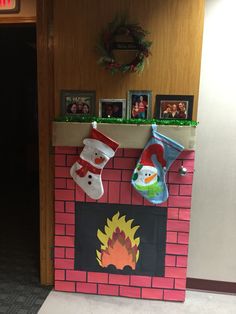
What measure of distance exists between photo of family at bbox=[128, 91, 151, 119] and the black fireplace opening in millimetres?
595

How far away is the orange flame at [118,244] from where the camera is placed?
2051 millimetres

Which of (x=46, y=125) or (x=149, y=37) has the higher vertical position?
(x=149, y=37)

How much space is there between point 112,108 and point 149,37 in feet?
1.59

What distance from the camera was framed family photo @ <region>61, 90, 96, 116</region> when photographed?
6.49ft

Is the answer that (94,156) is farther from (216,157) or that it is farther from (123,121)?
(216,157)

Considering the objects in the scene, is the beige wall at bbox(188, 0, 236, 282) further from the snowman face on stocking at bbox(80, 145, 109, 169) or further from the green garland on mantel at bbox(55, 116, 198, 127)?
the snowman face on stocking at bbox(80, 145, 109, 169)

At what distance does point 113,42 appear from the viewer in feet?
6.09

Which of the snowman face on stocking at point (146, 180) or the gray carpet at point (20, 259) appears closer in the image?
the snowman face on stocking at point (146, 180)

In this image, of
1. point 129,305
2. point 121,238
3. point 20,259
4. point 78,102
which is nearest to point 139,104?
point 78,102

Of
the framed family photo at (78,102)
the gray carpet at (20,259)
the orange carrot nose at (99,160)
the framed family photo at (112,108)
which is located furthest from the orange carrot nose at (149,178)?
the gray carpet at (20,259)

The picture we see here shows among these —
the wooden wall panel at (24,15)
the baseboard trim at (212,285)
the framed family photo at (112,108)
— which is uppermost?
the wooden wall panel at (24,15)

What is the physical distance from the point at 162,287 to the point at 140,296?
0.16 m

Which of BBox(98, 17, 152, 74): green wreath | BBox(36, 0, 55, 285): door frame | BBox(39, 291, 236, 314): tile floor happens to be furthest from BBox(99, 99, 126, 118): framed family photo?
BBox(39, 291, 236, 314): tile floor

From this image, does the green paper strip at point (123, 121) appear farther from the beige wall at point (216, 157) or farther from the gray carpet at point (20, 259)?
the gray carpet at point (20, 259)
